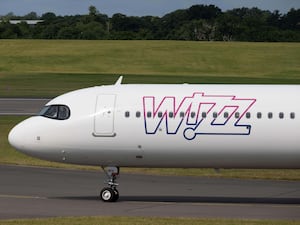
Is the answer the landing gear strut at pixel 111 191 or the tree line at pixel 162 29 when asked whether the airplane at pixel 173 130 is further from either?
the tree line at pixel 162 29

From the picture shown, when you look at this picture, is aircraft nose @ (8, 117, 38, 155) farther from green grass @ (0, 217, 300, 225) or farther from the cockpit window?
green grass @ (0, 217, 300, 225)

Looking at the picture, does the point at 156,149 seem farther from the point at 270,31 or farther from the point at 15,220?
the point at 270,31

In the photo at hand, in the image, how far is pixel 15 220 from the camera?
19.8 metres

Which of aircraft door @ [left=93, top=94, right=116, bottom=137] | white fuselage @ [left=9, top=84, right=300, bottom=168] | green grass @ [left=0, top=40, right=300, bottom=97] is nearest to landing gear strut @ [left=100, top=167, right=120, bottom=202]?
white fuselage @ [left=9, top=84, right=300, bottom=168]

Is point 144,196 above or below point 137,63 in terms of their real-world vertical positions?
above

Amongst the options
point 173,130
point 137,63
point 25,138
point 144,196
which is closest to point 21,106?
point 144,196

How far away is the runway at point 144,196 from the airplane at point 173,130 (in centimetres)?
104

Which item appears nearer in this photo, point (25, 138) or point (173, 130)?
point (173, 130)

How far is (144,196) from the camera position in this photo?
81.2 ft

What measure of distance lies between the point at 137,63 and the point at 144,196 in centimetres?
5869

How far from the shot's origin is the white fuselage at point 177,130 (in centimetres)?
2297

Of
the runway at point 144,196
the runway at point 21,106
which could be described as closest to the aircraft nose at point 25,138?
the runway at point 144,196

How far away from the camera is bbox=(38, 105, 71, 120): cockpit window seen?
927 inches

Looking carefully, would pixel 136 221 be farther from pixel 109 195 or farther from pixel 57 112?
pixel 57 112
